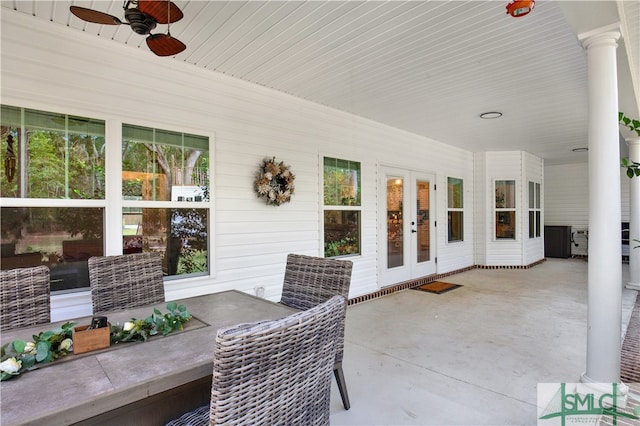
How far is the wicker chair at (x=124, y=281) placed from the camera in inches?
89.6

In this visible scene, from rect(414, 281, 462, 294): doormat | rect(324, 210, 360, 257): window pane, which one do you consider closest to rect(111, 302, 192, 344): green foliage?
Result: rect(324, 210, 360, 257): window pane

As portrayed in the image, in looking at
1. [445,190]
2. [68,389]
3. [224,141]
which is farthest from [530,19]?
[445,190]

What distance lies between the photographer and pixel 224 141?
3672mm

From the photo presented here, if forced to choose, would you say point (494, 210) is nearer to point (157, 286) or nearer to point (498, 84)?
point (498, 84)

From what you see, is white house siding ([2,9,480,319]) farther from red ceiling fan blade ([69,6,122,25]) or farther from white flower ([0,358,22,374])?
white flower ([0,358,22,374])

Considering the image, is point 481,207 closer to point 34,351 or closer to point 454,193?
point 454,193

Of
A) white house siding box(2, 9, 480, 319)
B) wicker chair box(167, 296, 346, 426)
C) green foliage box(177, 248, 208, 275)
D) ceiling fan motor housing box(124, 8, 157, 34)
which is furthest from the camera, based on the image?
green foliage box(177, 248, 208, 275)

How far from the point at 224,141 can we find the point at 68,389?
2.85 meters

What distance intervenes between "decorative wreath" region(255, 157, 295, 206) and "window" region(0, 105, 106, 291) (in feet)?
4.92

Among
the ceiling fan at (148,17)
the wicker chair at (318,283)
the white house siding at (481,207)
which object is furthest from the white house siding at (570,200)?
the ceiling fan at (148,17)

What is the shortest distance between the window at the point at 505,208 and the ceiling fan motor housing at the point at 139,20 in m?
7.80

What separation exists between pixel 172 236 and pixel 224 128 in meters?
1.21

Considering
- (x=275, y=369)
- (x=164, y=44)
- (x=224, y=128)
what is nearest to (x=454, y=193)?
(x=224, y=128)

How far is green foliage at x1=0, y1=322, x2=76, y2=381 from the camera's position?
1.21 metres
